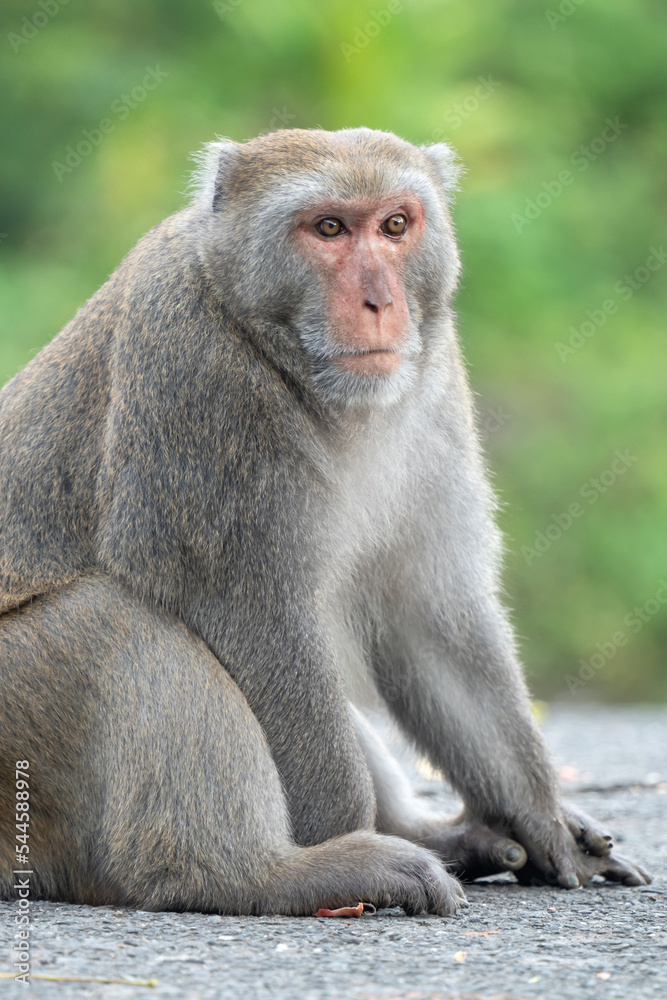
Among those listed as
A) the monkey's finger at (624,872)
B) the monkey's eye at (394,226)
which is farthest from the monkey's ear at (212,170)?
the monkey's finger at (624,872)

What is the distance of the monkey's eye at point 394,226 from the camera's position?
4.29 metres

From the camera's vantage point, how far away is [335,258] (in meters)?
4.18

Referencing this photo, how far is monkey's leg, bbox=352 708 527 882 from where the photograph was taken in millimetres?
4688

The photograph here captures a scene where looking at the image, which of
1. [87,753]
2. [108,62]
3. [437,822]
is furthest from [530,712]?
[108,62]

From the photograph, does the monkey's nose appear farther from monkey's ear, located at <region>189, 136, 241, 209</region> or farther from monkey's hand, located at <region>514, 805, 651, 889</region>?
monkey's hand, located at <region>514, 805, 651, 889</region>

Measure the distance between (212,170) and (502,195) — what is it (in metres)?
8.92

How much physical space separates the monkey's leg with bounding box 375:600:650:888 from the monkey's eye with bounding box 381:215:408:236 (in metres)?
1.36

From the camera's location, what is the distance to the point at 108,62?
13.3 m

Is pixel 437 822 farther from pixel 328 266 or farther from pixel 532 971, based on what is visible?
pixel 328 266

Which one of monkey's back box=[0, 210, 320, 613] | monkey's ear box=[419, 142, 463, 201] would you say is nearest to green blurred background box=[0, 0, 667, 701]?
monkey's ear box=[419, 142, 463, 201]

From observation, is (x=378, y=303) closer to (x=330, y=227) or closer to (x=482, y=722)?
(x=330, y=227)

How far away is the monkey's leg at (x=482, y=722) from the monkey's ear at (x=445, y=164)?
1519 millimetres

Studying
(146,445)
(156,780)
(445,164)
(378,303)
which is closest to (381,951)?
(156,780)

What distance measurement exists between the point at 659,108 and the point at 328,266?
39.8 ft
